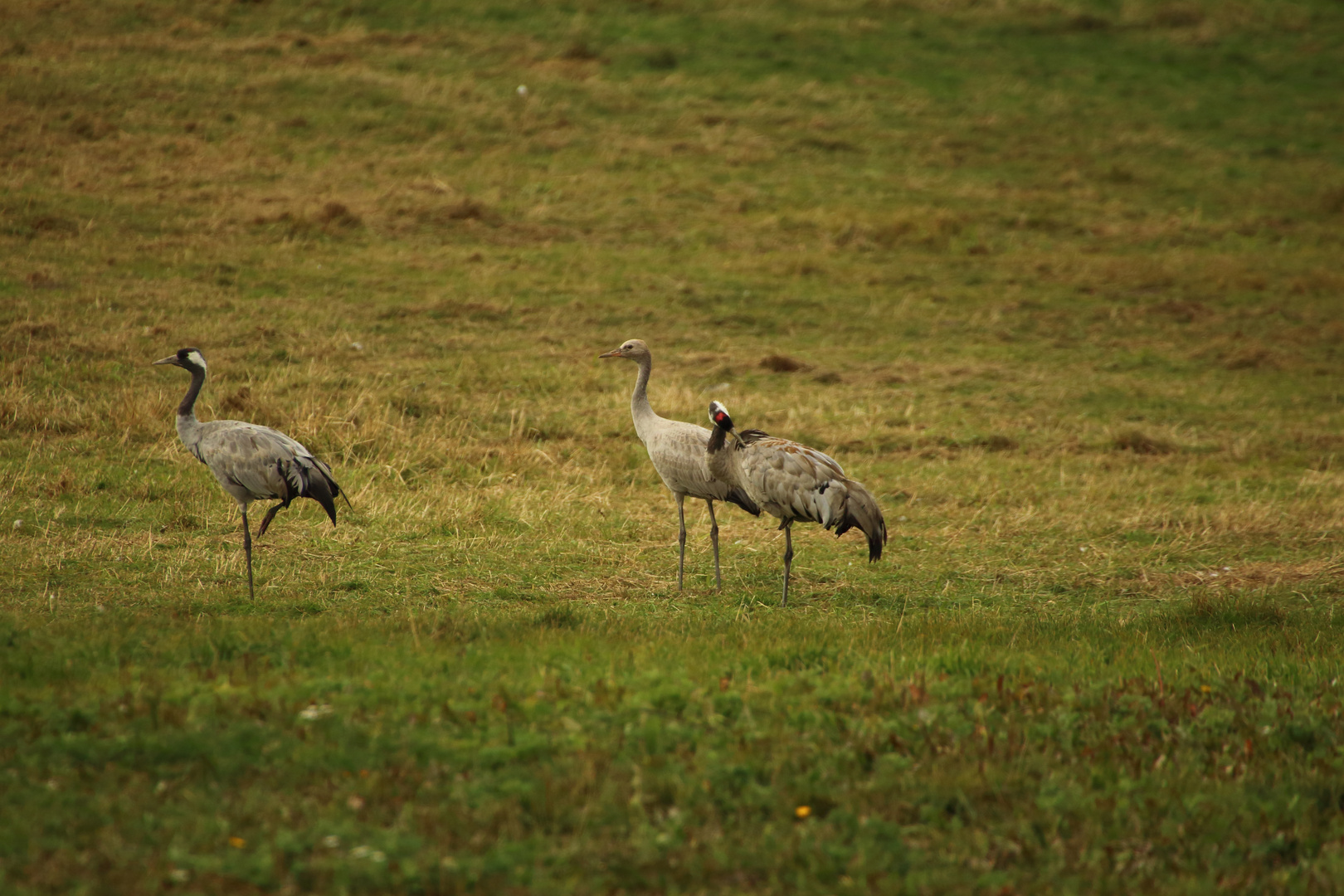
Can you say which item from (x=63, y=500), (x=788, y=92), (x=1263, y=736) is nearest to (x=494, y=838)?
(x=1263, y=736)

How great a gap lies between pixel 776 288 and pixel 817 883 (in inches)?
687

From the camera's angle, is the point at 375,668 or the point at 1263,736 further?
the point at 375,668

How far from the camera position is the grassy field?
5820mm

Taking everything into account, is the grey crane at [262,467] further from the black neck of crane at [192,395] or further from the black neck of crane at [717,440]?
the black neck of crane at [717,440]

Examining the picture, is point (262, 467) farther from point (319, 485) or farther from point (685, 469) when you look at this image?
point (685, 469)

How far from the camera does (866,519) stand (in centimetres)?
1009

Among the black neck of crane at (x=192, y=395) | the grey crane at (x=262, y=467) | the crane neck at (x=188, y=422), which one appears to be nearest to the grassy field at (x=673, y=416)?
the grey crane at (x=262, y=467)

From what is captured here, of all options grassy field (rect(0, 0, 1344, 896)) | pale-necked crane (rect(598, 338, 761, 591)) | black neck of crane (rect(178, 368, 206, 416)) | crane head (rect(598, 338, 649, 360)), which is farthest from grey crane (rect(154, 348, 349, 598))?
crane head (rect(598, 338, 649, 360))

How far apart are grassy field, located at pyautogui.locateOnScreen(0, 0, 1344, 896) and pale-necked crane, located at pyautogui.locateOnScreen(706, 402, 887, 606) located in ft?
2.31

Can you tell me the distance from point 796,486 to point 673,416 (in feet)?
18.6

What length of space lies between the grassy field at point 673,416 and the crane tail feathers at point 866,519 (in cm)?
59

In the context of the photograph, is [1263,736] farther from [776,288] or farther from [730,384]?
[776,288]

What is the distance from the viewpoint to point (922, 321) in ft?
68.5

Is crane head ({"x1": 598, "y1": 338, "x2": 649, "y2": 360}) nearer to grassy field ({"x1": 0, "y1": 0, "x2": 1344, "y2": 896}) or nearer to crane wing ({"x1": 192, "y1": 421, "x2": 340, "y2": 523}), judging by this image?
grassy field ({"x1": 0, "y1": 0, "x2": 1344, "y2": 896})
